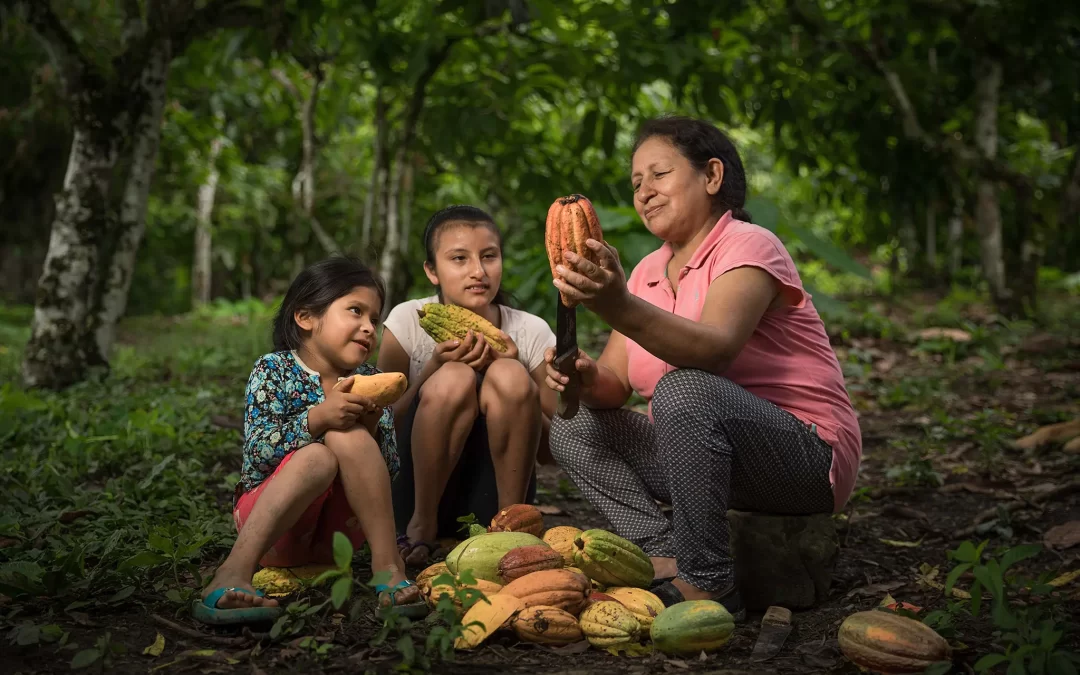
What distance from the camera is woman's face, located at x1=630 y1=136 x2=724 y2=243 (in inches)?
109

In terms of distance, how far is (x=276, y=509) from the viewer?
2.39 metres

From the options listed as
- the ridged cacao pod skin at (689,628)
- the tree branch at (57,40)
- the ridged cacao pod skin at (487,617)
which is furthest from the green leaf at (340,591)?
the tree branch at (57,40)

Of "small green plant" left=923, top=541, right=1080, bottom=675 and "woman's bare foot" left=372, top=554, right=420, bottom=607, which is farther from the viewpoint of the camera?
"woman's bare foot" left=372, top=554, right=420, bottom=607

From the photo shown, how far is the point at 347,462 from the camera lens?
2484mm

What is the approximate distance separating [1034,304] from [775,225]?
12.9ft

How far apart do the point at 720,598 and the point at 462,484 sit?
3.59ft

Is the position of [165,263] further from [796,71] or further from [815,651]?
[815,651]

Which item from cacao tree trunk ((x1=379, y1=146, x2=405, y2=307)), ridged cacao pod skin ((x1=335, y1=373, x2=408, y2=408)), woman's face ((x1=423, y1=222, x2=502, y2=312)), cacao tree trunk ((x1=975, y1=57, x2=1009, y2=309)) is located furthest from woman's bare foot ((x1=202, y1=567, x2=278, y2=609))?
cacao tree trunk ((x1=975, y1=57, x2=1009, y2=309))

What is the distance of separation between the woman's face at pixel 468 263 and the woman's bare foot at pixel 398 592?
→ 1.00 m

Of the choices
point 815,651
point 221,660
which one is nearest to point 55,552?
point 221,660

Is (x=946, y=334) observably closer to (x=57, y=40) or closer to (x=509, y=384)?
(x=509, y=384)

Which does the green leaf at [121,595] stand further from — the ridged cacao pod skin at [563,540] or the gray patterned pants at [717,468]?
the gray patterned pants at [717,468]

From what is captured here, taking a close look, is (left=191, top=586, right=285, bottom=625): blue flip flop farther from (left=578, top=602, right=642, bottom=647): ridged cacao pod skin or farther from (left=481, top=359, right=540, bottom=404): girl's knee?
(left=481, top=359, right=540, bottom=404): girl's knee

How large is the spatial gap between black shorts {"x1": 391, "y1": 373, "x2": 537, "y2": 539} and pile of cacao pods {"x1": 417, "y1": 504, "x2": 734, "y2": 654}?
53 cm
